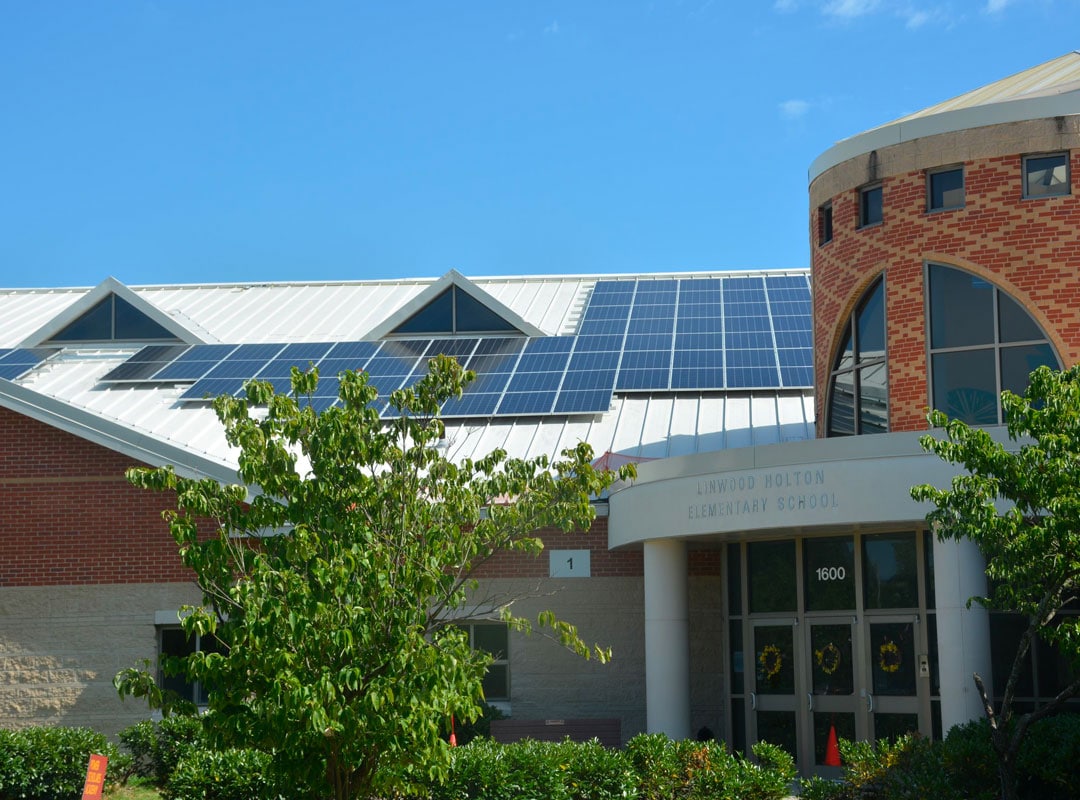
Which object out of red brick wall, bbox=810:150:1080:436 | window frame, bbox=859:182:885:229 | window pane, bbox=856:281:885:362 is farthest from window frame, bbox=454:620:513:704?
window frame, bbox=859:182:885:229

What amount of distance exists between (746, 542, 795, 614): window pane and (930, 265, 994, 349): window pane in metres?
3.64

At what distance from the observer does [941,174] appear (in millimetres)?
20406

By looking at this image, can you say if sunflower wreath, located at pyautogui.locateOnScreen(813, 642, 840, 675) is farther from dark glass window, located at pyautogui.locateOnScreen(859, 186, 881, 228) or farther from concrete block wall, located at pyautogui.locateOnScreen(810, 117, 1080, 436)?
dark glass window, located at pyautogui.locateOnScreen(859, 186, 881, 228)

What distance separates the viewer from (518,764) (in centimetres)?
1636

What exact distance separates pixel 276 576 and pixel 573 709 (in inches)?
435

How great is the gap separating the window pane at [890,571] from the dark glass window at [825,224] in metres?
4.87

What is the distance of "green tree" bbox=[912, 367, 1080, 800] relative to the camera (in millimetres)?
13578

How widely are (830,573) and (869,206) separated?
17.5 ft

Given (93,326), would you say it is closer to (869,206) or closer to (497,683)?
(497,683)

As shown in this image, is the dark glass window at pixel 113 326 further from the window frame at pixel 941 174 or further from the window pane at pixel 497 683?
Result: the window frame at pixel 941 174

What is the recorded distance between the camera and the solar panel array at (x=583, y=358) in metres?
27.0

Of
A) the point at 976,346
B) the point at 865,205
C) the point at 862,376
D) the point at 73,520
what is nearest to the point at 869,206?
the point at 865,205

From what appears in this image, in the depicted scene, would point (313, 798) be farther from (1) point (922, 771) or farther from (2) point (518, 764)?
(1) point (922, 771)

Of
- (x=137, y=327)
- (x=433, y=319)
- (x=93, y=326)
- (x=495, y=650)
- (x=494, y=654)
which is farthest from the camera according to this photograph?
(x=93, y=326)
